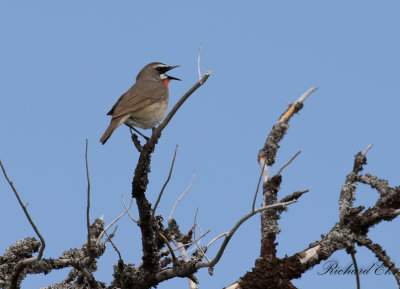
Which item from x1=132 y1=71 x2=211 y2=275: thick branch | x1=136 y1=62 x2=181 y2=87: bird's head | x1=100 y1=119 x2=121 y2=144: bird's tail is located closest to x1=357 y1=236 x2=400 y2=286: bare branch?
x1=132 y1=71 x2=211 y2=275: thick branch

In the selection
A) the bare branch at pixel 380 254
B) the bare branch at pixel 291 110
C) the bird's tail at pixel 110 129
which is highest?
the bird's tail at pixel 110 129

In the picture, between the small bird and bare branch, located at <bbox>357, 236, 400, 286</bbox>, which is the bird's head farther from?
bare branch, located at <bbox>357, 236, 400, 286</bbox>

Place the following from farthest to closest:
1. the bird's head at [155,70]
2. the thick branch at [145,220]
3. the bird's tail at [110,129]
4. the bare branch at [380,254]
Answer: the bird's head at [155,70]
the bird's tail at [110,129]
the thick branch at [145,220]
the bare branch at [380,254]

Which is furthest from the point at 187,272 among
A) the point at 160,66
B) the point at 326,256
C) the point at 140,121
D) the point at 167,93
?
the point at 160,66

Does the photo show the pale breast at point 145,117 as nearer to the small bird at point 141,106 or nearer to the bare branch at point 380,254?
the small bird at point 141,106

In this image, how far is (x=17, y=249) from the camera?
210 inches

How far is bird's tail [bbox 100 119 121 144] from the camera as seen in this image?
6.89 metres

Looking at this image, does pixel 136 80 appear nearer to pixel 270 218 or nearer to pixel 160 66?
pixel 160 66

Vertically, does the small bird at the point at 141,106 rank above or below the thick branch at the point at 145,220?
above

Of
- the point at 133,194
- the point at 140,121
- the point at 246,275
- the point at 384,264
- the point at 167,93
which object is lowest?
the point at 384,264

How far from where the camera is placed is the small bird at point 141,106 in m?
7.34

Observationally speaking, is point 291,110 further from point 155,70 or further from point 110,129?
point 155,70

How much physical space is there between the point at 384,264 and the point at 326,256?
0.57 meters

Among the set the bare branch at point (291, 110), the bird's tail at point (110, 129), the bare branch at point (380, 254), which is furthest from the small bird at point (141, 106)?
the bare branch at point (380, 254)
